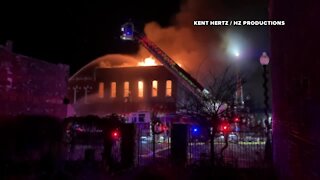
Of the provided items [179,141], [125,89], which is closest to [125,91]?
[125,89]

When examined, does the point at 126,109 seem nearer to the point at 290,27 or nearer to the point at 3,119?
the point at 3,119

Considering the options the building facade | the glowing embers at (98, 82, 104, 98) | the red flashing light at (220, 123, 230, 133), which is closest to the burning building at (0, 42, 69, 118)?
the red flashing light at (220, 123, 230, 133)

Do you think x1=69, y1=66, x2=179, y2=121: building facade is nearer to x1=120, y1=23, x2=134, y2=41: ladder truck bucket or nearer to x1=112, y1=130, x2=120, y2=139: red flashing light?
x1=120, y1=23, x2=134, y2=41: ladder truck bucket

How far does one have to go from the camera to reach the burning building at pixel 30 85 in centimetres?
1986

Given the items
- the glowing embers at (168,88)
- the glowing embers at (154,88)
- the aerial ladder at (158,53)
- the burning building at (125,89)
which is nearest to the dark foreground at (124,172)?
the aerial ladder at (158,53)

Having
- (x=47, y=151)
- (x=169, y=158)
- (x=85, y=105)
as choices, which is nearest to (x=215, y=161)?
(x=169, y=158)

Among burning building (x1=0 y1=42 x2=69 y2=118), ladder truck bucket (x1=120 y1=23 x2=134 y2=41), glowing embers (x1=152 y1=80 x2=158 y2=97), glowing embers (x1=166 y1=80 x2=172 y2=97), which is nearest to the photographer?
burning building (x1=0 y1=42 x2=69 y2=118)

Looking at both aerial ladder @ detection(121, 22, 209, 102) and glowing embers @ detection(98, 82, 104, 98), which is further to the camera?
glowing embers @ detection(98, 82, 104, 98)

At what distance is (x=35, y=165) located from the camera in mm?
14555

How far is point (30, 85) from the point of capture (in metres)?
21.9

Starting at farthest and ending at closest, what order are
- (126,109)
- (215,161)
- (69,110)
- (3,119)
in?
(126,109) < (69,110) < (3,119) < (215,161)

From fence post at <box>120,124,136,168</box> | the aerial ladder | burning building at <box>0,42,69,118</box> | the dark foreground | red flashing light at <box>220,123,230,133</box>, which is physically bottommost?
the dark foreground

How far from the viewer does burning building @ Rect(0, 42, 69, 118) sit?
1986 cm

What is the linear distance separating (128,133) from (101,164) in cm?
173
